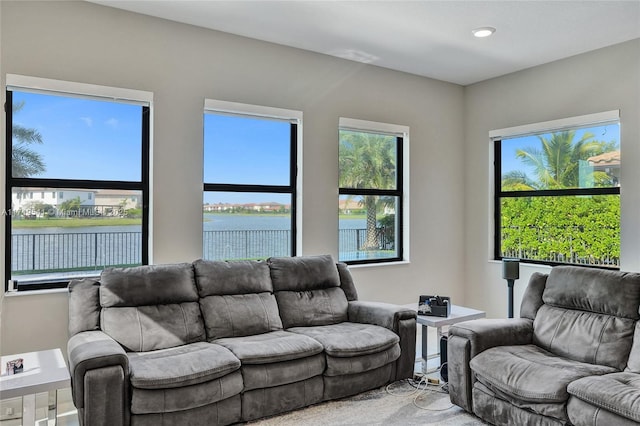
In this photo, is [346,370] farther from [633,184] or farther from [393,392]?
[633,184]

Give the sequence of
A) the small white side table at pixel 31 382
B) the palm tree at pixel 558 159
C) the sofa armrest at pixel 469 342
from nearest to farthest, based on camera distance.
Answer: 1. the small white side table at pixel 31 382
2. the sofa armrest at pixel 469 342
3. the palm tree at pixel 558 159

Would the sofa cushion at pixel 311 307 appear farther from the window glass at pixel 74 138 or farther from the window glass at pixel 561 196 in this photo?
the window glass at pixel 561 196

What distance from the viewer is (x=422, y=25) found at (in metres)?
3.78

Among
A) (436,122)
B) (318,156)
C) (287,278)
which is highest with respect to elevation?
(436,122)

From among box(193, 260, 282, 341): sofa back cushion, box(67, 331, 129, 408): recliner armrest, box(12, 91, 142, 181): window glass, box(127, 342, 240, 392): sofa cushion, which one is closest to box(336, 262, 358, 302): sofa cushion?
box(193, 260, 282, 341): sofa back cushion

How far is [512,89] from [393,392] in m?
3.37

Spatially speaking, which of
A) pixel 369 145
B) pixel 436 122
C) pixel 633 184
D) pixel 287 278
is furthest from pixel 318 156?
pixel 633 184

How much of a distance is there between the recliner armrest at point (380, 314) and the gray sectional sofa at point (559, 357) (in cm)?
44

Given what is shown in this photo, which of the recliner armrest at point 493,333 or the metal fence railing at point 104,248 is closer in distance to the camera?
the recliner armrest at point 493,333

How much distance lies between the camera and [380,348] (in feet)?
11.1

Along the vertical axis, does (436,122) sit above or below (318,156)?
above

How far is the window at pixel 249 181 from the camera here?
159 inches

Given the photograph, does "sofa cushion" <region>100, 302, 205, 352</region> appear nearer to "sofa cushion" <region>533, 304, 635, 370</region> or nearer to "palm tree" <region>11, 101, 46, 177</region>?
"palm tree" <region>11, 101, 46, 177</region>

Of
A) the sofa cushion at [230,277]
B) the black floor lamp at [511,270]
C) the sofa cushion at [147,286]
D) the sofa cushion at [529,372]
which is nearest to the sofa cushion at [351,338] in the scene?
the sofa cushion at [230,277]
